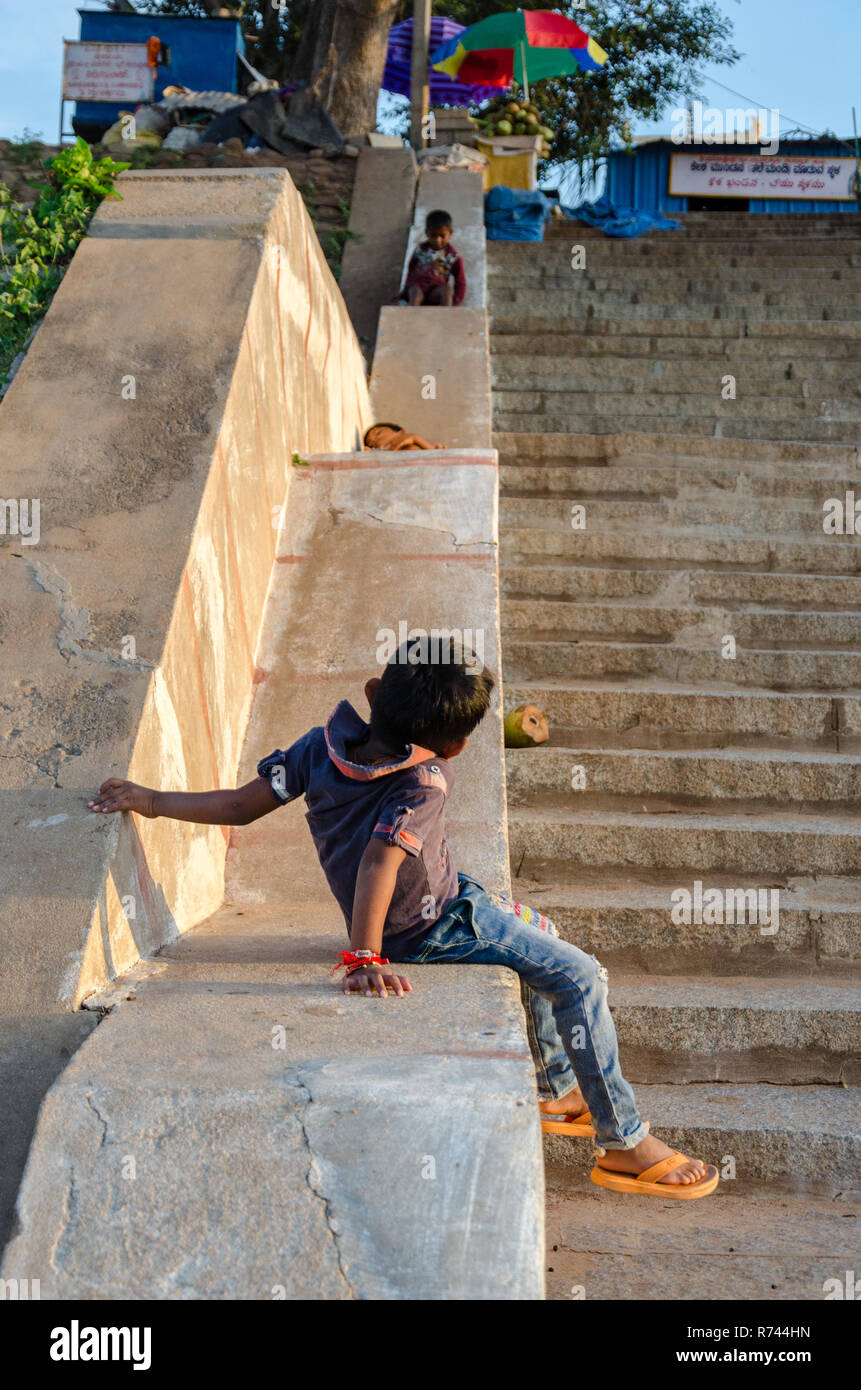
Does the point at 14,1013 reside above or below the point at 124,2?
below

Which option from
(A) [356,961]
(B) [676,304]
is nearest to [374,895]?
(A) [356,961]

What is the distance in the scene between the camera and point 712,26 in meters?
21.0

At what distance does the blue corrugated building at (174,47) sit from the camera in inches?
487

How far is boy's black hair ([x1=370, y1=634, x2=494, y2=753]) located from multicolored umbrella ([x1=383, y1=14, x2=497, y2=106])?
15.8 m

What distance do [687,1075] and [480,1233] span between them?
1.50 meters

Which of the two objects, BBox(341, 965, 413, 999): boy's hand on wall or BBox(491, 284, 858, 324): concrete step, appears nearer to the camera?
BBox(341, 965, 413, 999): boy's hand on wall

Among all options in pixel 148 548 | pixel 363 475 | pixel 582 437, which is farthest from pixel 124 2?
pixel 148 548

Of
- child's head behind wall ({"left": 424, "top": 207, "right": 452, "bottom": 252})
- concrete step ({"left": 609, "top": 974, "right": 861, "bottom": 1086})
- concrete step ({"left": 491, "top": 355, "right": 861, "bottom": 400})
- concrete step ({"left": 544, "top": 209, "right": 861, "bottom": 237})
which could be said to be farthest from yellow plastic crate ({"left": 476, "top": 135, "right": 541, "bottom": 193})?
concrete step ({"left": 609, "top": 974, "right": 861, "bottom": 1086})

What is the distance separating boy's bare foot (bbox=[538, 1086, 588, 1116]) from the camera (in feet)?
8.18

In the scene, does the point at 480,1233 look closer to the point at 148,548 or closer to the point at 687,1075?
the point at 687,1075

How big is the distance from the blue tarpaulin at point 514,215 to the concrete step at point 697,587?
285 inches

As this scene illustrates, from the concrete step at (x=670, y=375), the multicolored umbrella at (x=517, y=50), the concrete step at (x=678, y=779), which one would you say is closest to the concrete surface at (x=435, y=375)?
the concrete step at (x=670, y=375)

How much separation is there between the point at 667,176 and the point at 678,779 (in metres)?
19.5

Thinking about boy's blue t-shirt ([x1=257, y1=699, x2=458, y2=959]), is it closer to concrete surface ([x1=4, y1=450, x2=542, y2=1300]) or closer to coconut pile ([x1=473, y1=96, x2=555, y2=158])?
concrete surface ([x1=4, y1=450, x2=542, y2=1300])
